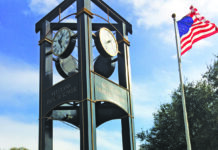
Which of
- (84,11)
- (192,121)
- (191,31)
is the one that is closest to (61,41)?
(84,11)

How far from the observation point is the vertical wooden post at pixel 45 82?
16219 millimetres

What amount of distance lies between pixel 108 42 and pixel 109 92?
275 cm

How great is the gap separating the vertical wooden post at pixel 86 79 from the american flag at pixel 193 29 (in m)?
4.46

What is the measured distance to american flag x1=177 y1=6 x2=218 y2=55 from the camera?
15.0 meters

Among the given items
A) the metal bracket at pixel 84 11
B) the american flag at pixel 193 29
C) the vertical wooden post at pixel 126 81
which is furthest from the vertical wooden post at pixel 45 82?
the american flag at pixel 193 29

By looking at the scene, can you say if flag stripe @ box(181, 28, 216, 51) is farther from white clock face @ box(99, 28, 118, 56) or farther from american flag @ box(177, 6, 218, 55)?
white clock face @ box(99, 28, 118, 56)

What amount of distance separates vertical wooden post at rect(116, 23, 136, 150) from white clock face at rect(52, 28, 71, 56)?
143 inches

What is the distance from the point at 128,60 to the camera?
735 inches

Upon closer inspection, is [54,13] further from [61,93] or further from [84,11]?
[61,93]

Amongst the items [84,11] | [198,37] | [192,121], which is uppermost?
[84,11]

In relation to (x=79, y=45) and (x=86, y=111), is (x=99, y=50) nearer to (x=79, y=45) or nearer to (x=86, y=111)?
(x=79, y=45)

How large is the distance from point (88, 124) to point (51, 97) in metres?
3.42

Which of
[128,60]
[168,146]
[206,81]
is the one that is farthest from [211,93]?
[128,60]

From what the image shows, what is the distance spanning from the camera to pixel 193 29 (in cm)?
1520
